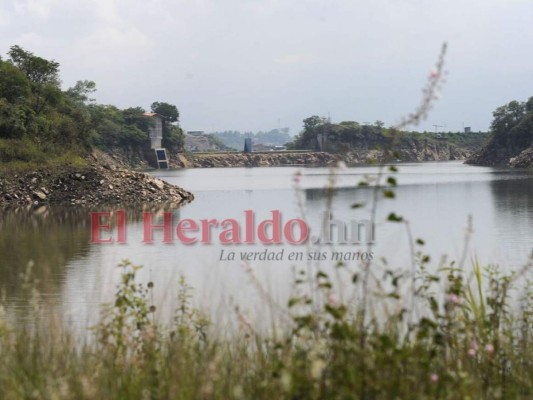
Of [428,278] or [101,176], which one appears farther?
[101,176]

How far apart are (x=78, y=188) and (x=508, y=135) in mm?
114685

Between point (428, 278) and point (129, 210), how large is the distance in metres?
36.1

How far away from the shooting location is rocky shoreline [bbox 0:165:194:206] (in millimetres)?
46656

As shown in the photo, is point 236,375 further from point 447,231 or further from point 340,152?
point 447,231

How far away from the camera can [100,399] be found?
6.04 m

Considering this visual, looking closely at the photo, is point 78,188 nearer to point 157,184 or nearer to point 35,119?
point 157,184

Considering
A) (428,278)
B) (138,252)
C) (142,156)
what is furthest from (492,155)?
(428,278)

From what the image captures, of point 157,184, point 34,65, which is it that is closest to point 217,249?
point 157,184

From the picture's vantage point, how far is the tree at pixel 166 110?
166 m

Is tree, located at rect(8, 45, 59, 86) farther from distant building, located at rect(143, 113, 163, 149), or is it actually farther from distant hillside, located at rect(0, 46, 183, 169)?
distant building, located at rect(143, 113, 163, 149)

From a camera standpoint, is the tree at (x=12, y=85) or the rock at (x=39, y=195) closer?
the rock at (x=39, y=195)

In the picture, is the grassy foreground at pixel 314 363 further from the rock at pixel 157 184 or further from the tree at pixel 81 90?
the tree at pixel 81 90

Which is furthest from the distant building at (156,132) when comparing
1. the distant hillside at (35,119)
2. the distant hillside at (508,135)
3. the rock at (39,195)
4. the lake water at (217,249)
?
the lake water at (217,249)

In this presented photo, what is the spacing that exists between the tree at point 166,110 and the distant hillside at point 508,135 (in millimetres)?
58800
